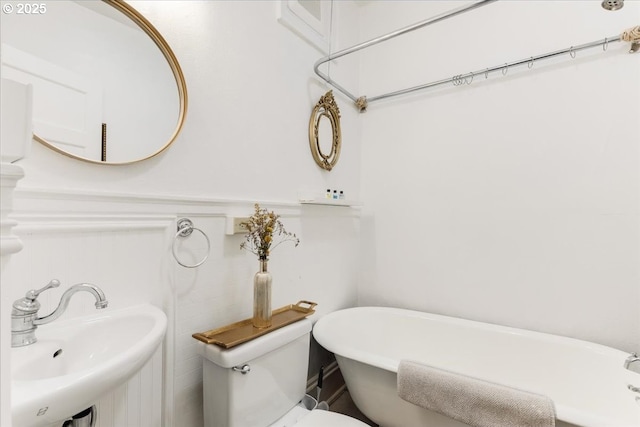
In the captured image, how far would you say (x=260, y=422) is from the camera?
1.21 m

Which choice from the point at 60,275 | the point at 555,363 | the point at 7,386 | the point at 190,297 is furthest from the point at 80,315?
the point at 555,363

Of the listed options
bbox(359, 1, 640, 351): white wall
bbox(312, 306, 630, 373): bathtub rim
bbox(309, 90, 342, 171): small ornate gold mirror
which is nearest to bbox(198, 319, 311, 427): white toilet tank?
bbox(312, 306, 630, 373): bathtub rim

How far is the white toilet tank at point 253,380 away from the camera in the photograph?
1105mm

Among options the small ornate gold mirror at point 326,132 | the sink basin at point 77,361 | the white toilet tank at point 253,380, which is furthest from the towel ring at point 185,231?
the small ornate gold mirror at point 326,132

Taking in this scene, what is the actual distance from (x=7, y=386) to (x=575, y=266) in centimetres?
228

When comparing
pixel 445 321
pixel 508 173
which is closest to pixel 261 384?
pixel 445 321

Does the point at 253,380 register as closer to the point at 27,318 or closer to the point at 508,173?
the point at 27,318

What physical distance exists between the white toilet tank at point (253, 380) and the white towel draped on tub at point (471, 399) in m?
0.48

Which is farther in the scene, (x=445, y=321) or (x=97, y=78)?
(x=445, y=321)

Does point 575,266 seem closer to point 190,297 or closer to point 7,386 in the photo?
point 190,297

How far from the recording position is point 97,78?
989mm

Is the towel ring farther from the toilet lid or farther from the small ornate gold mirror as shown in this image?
the small ornate gold mirror

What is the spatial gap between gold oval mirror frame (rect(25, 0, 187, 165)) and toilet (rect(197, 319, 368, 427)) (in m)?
0.75

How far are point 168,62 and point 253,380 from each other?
4.13 feet
